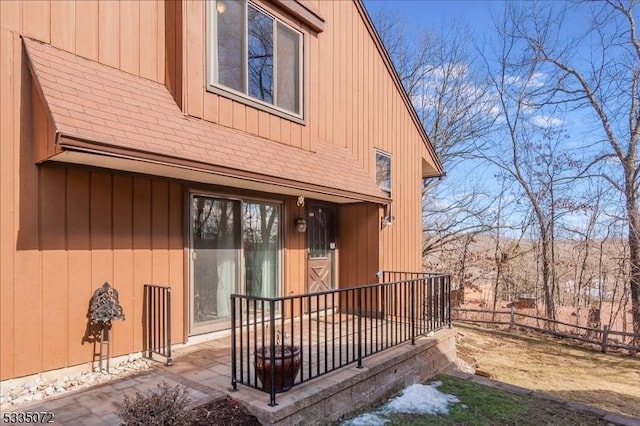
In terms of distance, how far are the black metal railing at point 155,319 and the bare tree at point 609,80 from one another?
10401 mm

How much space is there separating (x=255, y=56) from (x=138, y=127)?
2397mm

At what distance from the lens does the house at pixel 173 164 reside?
3586 mm

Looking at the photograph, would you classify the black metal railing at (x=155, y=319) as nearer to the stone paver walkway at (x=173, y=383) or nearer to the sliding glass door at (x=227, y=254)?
the stone paver walkway at (x=173, y=383)

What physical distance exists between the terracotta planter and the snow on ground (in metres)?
0.72

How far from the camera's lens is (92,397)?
137 inches

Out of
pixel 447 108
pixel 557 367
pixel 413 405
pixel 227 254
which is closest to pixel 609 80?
pixel 447 108

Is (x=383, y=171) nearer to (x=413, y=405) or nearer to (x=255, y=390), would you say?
(x=413, y=405)

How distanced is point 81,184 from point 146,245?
949 mm

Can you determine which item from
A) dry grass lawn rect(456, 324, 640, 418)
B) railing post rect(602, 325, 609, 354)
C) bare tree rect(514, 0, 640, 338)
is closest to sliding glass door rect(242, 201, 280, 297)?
dry grass lawn rect(456, 324, 640, 418)

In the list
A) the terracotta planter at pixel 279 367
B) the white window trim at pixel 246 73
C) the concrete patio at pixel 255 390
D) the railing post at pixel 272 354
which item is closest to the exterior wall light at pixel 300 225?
the white window trim at pixel 246 73

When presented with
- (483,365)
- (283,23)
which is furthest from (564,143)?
(283,23)

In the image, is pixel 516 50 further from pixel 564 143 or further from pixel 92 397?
pixel 92 397

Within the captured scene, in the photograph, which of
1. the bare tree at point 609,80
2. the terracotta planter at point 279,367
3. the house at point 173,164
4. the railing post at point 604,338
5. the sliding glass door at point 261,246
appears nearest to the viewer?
the terracotta planter at point 279,367

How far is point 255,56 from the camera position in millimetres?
5715
